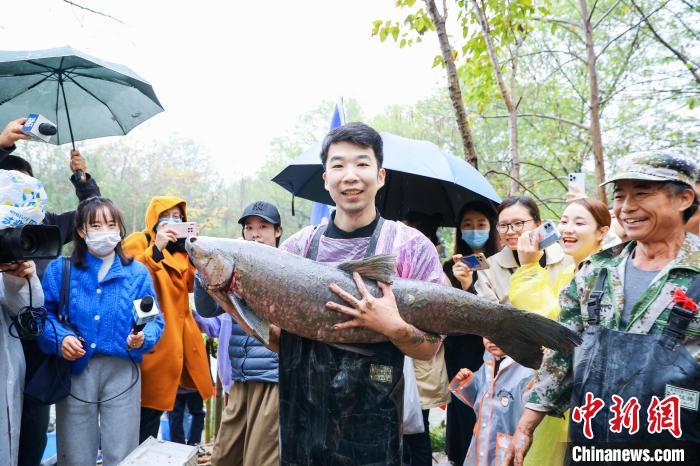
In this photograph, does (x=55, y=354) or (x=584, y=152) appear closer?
(x=55, y=354)

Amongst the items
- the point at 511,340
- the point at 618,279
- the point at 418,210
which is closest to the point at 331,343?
the point at 511,340

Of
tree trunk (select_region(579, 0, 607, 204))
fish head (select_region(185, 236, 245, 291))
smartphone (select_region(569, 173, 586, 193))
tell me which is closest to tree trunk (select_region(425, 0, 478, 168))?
smartphone (select_region(569, 173, 586, 193))

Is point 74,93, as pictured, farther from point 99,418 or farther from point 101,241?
point 99,418

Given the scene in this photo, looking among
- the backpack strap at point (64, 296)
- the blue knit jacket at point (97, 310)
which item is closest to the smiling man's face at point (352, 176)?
the blue knit jacket at point (97, 310)

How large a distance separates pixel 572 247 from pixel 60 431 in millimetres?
3448

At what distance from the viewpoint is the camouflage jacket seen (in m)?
1.95

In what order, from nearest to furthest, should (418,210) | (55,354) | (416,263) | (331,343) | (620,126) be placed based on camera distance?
(331,343) → (416,263) → (55,354) → (418,210) → (620,126)

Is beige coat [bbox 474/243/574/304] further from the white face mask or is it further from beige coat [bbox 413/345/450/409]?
the white face mask

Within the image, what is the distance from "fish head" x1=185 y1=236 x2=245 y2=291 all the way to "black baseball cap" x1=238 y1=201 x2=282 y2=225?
198 cm

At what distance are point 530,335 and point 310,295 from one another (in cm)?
87

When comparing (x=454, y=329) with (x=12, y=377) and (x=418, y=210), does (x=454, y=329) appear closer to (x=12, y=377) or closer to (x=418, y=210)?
(x=12, y=377)

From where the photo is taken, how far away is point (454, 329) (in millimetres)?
1996

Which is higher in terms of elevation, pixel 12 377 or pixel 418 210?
pixel 418 210

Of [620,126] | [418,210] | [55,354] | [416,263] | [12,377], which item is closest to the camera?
[416,263]
